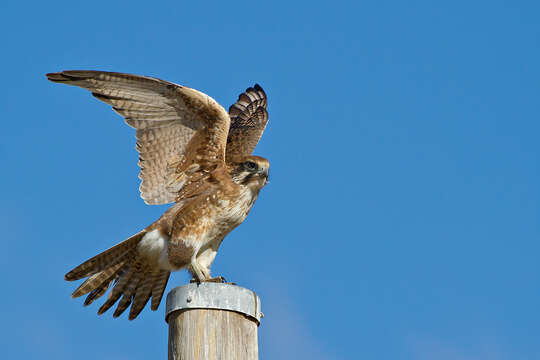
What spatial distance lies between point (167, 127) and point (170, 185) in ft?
1.62

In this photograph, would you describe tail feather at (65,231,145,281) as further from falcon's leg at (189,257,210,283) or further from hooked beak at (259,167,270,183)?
hooked beak at (259,167,270,183)

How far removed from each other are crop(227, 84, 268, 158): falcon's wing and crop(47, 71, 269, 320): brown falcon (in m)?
0.97

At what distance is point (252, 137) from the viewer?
26.7 feet

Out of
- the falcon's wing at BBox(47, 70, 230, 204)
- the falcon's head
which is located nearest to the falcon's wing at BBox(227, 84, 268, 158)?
the falcon's wing at BBox(47, 70, 230, 204)

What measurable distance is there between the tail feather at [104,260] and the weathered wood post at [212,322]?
7.45 ft

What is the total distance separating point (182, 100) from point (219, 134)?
1.34 feet

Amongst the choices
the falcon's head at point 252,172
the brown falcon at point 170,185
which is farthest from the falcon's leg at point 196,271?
the falcon's head at point 252,172

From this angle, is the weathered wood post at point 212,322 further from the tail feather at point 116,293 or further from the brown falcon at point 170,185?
the tail feather at point 116,293

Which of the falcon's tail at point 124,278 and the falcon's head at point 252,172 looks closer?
the falcon's tail at point 124,278

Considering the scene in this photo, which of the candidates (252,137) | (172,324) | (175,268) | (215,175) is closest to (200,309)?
(172,324)

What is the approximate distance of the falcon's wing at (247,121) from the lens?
7.85m

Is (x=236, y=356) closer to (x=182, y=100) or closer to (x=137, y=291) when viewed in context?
(x=137, y=291)

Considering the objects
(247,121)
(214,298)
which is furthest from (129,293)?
(247,121)

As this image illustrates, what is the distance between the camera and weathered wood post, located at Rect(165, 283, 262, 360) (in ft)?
10.4
